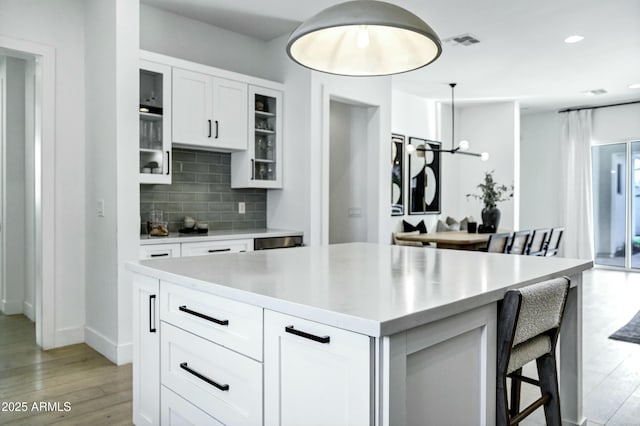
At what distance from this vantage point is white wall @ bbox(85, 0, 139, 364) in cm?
319

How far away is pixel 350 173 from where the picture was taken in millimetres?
5562

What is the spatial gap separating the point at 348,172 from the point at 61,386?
3.73m

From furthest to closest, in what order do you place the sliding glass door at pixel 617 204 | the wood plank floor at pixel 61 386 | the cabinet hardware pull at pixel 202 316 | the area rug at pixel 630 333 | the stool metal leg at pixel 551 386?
the sliding glass door at pixel 617 204
the area rug at pixel 630 333
the wood plank floor at pixel 61 386
the stool metal leg at pixel 551 386
the cabinet hardware pull at pixel 202 316

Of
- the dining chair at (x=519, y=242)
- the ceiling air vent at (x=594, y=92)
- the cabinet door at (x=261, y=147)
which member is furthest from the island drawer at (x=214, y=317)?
the ceiling air vent at (x=594, y=92)

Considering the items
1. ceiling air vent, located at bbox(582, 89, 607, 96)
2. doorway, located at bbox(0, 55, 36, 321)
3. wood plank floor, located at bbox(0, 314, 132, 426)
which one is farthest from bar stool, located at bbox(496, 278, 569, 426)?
ceiling air vent, located at bbox(582, 89, 607, 96)

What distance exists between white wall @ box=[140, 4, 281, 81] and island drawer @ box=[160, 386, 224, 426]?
3203 mm

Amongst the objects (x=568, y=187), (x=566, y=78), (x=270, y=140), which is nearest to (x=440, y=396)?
(x=270, y=140)

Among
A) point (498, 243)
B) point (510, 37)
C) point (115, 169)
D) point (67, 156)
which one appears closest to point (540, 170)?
point (510, 37)

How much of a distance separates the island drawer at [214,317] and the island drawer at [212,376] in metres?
0.03

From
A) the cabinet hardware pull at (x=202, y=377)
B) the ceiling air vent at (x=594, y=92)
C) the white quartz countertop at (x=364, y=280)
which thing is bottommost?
the cabinet hardware pull at (x=202, y=377)

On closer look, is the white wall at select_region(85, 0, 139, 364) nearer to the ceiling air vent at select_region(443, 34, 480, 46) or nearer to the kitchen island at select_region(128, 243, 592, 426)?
the kitchen island at select_region(128, 243, 592, 426)

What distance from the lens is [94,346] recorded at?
3.49 meters

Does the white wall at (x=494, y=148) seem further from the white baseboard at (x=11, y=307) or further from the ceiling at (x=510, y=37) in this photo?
the white baseboard at (x=11, y=307)

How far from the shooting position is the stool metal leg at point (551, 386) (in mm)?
1690
